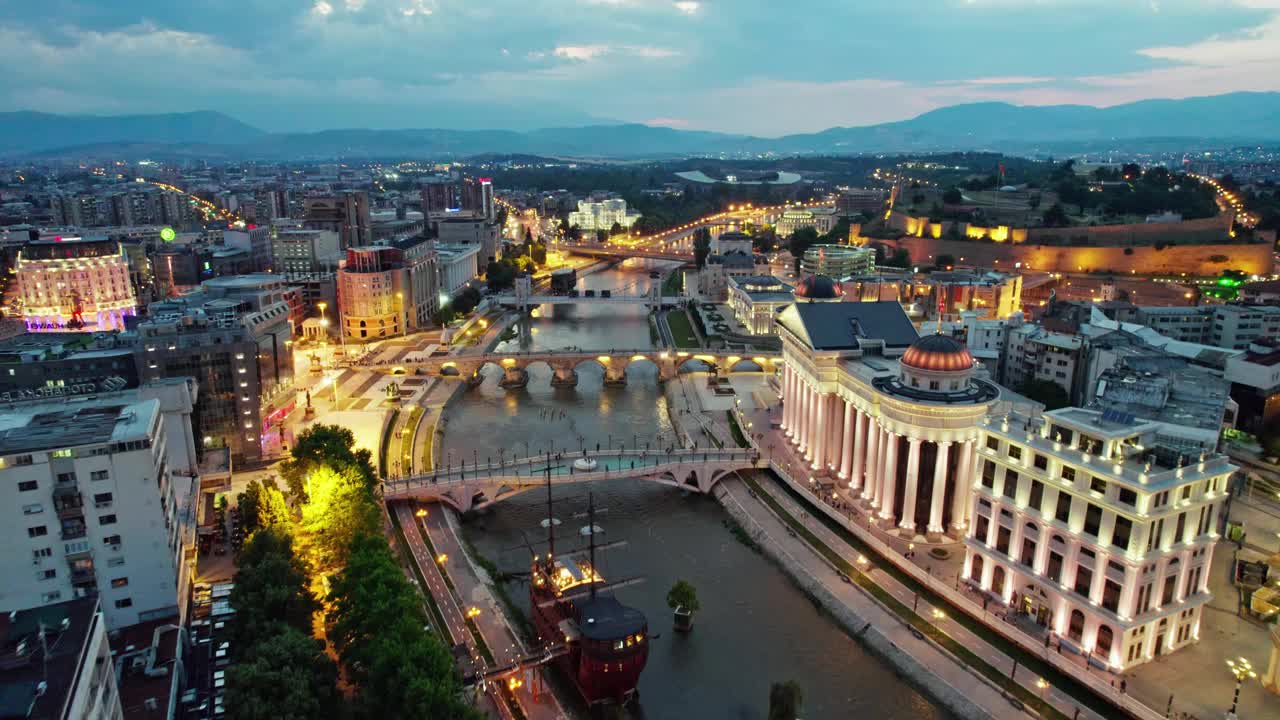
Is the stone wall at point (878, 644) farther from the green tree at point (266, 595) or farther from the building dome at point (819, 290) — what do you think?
the building dome at point (819, 290)

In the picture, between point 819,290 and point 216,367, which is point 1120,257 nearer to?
point 819,290

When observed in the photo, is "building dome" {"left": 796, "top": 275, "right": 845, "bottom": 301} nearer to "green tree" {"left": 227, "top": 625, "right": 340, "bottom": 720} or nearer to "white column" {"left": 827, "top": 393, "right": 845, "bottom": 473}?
"white column" {"left": 827, "top": 393, "right": 845, "bottom": 473}

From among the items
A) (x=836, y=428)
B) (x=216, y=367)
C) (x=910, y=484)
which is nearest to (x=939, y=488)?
(x=910, y=484)

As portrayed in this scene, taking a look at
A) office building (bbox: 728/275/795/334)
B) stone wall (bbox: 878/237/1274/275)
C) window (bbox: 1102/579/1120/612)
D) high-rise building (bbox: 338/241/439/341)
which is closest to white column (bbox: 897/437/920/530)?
window (bbox: 1102/579/1120/612)

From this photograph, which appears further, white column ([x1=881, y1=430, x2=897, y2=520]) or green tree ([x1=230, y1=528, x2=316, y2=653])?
white column ([x1=881, y1=430, x2=897, y2=520])

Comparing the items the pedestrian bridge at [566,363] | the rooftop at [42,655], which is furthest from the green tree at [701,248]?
the rooftop at [42,655]

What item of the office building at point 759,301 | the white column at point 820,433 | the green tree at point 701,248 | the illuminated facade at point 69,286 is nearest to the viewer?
the white column at point 820,433
